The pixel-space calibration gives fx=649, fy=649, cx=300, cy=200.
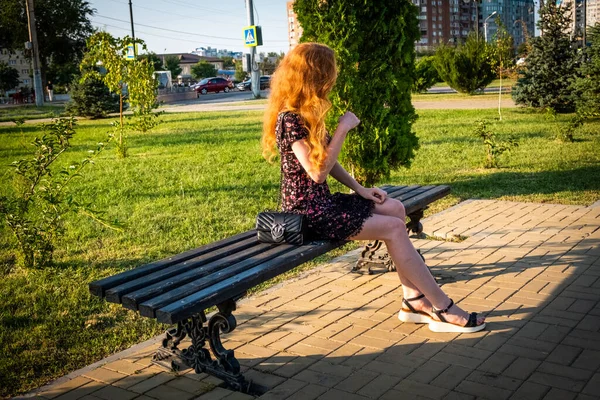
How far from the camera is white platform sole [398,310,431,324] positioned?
4309mm

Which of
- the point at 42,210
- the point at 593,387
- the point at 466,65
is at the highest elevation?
the point at 466,65

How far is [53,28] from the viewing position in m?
53.0

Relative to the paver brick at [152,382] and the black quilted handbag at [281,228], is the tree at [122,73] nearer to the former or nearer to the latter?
the black quilted handbag at [281,228]

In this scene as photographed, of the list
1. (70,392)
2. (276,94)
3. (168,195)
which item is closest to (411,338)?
(276,94)

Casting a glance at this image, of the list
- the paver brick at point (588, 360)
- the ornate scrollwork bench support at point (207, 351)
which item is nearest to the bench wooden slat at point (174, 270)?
the ornate scrollwork bench support at point (207, 351)

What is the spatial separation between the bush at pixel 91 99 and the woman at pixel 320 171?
2182 cm

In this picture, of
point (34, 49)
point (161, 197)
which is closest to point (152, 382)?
point (161, 197)

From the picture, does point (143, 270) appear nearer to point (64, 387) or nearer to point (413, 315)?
point (64, 387)

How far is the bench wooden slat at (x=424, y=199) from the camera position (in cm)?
506

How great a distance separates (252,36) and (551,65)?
20.9 metres

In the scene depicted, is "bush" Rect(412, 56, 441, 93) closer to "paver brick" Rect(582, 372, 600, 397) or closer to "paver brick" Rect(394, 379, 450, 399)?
"paver brick" Rect(582, 372, 600, 397)

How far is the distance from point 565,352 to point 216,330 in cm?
202

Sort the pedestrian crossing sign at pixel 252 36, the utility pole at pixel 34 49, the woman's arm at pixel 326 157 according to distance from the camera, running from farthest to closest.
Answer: the pedestrian crossing sign at pixel 252 36
the utility pole at pixel 34 49
the woman's arm at pixel 326 157

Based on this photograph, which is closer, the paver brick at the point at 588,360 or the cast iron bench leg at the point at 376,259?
the paver brick at the point at 588,360
